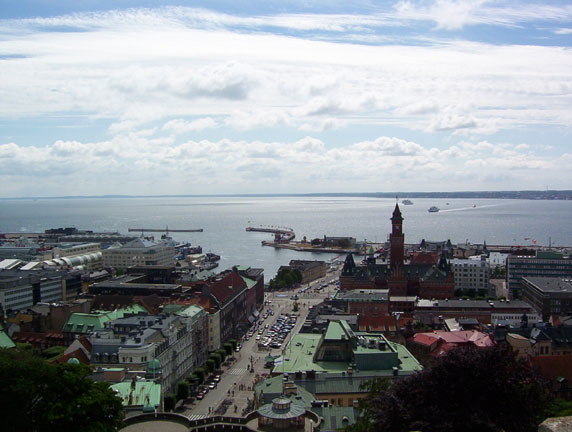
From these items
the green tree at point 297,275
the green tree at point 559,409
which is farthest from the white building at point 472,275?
the green tree at point 559,409

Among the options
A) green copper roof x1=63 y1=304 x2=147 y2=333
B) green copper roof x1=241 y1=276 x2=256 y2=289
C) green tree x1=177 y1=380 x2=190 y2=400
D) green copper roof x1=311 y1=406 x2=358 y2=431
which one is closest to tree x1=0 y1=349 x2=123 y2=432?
green copper roof x1=311 y1=406 x2=358 y2=431

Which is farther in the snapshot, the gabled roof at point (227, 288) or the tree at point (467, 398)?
the gabled roof at point (227, 288)

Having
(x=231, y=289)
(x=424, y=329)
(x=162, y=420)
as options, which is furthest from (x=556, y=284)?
(x=162, y=420)

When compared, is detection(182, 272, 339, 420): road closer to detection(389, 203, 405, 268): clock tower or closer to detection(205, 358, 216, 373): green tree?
detection(205, 358, 216, 373): green tree

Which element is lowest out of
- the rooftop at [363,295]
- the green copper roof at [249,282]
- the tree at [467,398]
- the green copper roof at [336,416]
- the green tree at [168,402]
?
the green tree at [168,402]

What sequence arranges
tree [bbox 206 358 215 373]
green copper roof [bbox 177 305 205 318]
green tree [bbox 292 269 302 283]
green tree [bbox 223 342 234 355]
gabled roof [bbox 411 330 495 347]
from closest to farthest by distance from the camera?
1. gabled roof [bbox 411 330 495 347]
2. tree [bbox 206 358 215 373]
3. green copper roof [bbox 177 305 205 318]
4. green tree [bbox 223 342 234 355]
5. green tree [bbox 292 269 302 283]

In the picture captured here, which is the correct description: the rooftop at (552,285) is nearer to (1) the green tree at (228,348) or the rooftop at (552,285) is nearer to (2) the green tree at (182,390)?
(1) the green tree at (228,348)
